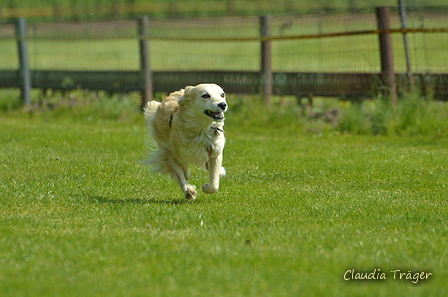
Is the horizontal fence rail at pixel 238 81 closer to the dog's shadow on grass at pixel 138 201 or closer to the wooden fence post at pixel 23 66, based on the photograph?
the wooden fence post at pixel 23 66

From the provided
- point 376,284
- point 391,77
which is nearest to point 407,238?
point 376,284

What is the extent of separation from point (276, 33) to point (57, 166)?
21.5 ft

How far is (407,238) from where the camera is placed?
5.72m

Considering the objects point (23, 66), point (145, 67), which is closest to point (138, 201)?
point (145, 67)

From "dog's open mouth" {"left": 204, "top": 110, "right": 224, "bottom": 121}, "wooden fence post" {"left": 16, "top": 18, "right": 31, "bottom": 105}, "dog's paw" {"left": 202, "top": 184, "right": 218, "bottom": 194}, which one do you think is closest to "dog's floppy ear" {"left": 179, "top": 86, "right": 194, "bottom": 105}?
"dog's open mouth" {"left": 204, "top": 110, "right": 224, "bottom": 121}

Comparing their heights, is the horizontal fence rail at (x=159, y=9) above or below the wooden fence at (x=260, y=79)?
above

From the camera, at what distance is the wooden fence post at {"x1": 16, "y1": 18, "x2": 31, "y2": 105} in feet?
56.0

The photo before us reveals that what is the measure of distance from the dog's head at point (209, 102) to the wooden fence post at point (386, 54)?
6.17 m

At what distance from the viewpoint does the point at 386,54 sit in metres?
12.8

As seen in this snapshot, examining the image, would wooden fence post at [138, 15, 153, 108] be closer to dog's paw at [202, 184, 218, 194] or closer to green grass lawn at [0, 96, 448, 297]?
green grass lawn at [0, 96, 448, 297]

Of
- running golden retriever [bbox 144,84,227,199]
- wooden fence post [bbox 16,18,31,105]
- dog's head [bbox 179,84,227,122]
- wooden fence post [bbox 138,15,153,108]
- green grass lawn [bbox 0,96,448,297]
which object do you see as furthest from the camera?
wooden fence post [bbox 16,18,31,105]

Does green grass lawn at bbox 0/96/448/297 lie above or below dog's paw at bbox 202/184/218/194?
below

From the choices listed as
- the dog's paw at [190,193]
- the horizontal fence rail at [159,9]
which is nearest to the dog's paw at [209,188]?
the dog's paw at [190,193]

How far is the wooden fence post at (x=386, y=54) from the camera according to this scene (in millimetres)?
12742
